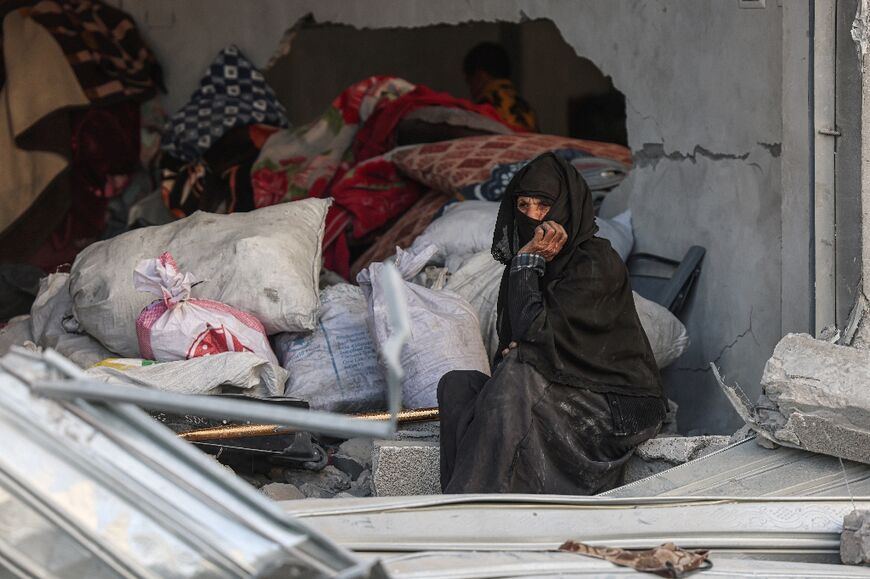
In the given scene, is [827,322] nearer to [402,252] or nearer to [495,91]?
[402,252]

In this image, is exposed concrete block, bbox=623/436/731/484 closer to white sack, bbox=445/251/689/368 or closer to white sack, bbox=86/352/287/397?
white sack, bbox=445/251/689/368

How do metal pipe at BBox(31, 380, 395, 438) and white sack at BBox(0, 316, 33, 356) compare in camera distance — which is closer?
metal pipe at BBox(31, 380, 395, 438)

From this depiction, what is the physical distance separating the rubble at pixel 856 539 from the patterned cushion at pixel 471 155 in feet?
9.54

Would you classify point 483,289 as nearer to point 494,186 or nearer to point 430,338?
point 430,338

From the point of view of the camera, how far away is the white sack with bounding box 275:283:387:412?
4395mm

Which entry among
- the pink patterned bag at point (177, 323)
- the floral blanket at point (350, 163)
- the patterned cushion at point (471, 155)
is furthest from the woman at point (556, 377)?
the floral blanket at point (350, 163)

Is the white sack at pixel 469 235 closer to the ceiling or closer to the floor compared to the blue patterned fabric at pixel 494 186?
closer to the floor

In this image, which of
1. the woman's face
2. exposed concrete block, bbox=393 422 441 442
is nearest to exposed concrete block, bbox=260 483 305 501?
exposed concrete block, bbox=393 422 441 442

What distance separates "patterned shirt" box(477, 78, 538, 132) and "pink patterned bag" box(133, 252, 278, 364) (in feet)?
10.5

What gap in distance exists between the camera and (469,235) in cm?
503

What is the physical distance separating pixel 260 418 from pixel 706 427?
3160 millimetres

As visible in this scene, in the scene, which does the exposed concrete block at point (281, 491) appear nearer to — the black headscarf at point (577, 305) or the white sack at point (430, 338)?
the white sack at point (430, 338)

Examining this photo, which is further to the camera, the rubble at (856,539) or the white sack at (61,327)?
the white sack at (61,327)

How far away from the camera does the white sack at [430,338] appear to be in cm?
428
